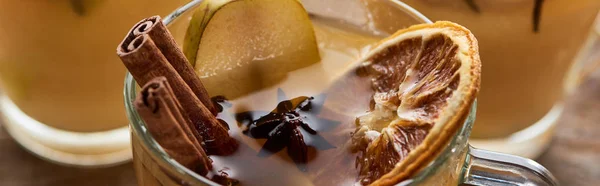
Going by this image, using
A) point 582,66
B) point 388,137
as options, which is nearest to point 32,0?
point 388,137

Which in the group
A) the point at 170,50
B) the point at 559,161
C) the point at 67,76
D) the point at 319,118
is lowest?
the point at 559,161

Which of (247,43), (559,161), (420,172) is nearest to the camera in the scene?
(420,172)

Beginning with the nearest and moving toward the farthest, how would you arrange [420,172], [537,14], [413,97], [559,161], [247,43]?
[420,172], [413,97], [247,43], [537,14], [559,161]

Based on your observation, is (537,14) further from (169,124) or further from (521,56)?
(169,124)

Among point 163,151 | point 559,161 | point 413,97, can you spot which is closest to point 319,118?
point 413,97

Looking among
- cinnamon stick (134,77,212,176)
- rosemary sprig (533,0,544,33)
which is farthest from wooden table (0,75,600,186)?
cinnamon stick (134,77,212,176)
